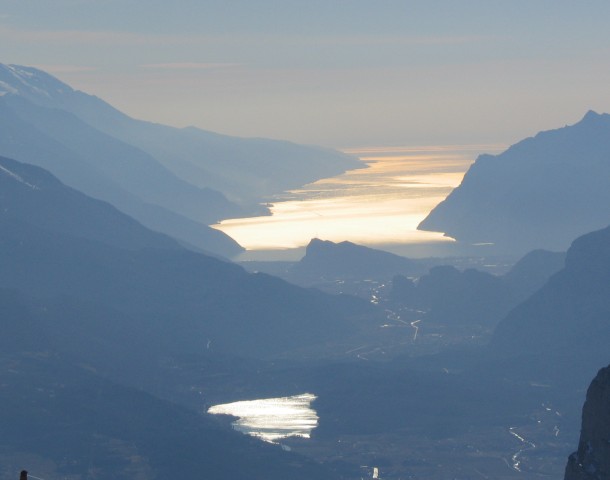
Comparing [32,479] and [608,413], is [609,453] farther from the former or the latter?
[32,479]

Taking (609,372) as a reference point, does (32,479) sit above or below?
below

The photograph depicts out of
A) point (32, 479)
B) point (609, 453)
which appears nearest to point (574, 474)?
point (609, 453)

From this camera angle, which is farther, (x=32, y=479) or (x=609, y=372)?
(x=32, y=479)

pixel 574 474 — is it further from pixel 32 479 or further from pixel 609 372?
pixel 32 479

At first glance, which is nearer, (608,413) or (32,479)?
(608,413)

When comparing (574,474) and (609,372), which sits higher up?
(609,372)

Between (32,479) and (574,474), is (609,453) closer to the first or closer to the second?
(574,474)
